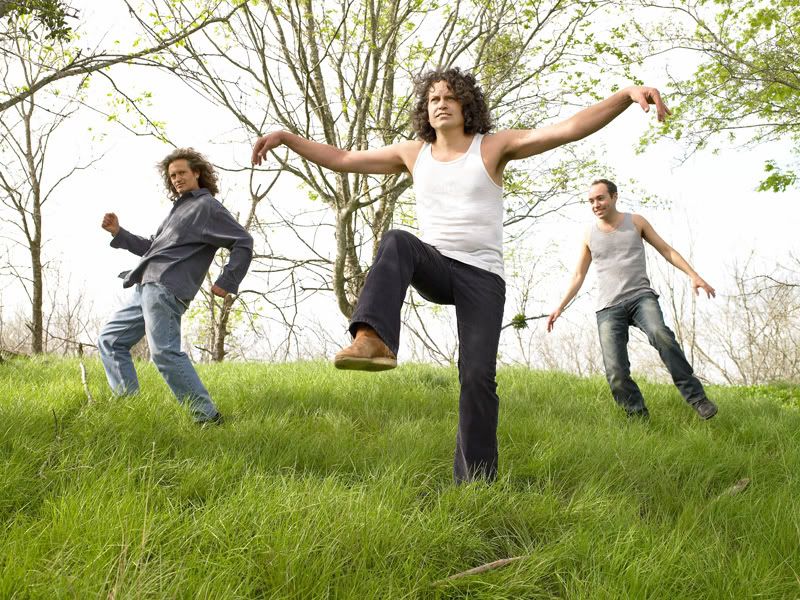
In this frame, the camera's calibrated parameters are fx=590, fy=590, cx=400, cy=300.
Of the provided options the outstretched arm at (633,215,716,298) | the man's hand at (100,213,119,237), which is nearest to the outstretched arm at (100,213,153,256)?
the man's hand at (100,213,119,237)

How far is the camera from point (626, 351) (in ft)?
17.3

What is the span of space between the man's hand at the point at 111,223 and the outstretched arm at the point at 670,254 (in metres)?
4.56

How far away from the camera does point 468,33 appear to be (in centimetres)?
925

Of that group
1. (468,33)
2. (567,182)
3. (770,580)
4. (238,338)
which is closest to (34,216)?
(238,338)

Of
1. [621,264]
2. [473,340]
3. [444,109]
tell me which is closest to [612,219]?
[621,264]

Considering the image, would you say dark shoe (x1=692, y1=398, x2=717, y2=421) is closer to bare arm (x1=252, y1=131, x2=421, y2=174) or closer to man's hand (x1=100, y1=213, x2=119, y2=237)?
bare arm (x1=252, y1=131, x2=421, y2=174)

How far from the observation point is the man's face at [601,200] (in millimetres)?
5379

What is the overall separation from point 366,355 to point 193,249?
2.50m

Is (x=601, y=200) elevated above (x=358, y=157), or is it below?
above

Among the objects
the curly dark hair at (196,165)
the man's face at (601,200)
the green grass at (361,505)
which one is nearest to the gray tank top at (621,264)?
the man's face at (601,200)

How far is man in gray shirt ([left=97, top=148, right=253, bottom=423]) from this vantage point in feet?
13.7

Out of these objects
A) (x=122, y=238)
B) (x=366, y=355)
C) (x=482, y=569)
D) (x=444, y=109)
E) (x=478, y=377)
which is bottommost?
(x=482, y=569)

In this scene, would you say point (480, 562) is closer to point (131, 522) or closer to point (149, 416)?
point (131, 522)

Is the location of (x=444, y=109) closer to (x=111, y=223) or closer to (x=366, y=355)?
(x=366, y=355)
